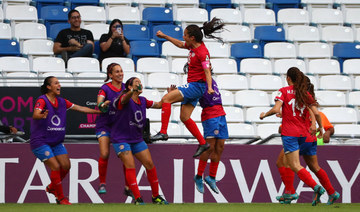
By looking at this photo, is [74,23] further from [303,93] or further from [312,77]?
[303,93]

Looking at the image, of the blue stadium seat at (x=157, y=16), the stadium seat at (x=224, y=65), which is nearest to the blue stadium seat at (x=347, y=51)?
the stadium seat at (x=224, y=65)

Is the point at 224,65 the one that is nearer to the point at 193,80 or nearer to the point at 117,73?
the point at 117,73

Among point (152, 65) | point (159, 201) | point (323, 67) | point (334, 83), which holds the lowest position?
point (159, 201)

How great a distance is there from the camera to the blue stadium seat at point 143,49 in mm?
14219

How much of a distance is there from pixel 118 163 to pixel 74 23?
3.47 metres

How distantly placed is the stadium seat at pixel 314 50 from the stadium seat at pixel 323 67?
337 mm

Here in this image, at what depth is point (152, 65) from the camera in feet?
45.1

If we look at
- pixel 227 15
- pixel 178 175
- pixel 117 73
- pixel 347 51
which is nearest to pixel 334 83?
pixel 347 51

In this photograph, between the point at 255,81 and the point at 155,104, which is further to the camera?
the point at 255,81

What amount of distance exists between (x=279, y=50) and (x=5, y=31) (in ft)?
18.0

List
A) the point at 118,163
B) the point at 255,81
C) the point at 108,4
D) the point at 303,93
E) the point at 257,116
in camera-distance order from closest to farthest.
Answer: the point at 303,93
the point at 118,163
the point at 257,116
the point at 255,81
the point at 108,4

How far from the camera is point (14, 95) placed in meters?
10.3

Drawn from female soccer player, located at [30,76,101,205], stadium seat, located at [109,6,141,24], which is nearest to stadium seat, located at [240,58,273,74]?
stadium seat, located at [109,6,141,24]

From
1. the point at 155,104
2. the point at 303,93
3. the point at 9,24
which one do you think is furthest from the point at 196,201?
the point at 9,24
